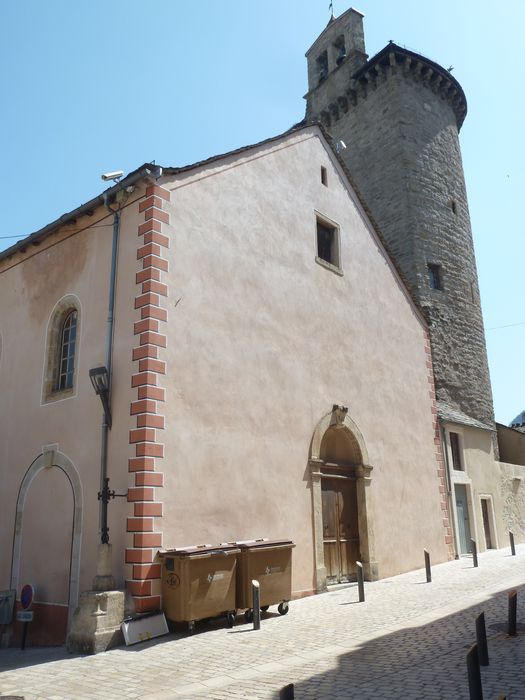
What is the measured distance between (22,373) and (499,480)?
50.7 ft

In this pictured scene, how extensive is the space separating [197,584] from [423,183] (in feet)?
59.5

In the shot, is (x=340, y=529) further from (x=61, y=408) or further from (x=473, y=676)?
(x=473, y=676)

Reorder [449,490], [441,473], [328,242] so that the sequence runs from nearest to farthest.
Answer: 1. [328,242]
2. [441,473]
3. [449,490]

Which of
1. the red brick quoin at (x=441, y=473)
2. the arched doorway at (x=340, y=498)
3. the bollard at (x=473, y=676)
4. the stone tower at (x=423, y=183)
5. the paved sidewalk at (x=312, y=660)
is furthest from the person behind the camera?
the stone tower at (x=423, y=183)

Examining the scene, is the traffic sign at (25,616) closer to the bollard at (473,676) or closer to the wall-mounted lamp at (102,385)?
the wall-mounted lamp at (102,385)

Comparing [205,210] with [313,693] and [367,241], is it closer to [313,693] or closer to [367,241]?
[367,241]

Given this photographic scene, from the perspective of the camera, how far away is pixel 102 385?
9172mm

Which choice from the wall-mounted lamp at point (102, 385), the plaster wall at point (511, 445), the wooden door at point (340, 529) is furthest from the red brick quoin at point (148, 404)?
the plaster wall at point (511, 445)

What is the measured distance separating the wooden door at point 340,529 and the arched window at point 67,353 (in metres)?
5.38

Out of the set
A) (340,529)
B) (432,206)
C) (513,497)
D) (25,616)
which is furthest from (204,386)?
(432,206)

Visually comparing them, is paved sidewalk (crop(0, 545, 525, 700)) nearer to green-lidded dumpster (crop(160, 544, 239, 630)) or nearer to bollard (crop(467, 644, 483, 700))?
green-lidded dumpster (crop(160, 544, 239, 630))

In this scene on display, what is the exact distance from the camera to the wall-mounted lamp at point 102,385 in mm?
9141

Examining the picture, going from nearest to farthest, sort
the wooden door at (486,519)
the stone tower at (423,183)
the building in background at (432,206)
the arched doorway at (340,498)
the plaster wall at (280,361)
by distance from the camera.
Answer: the plaster wall at (280,361)
the arched doorway at (340,498)
the wooden door at (486,519)
the building in background at (432,206)
the stone tower at (423,183)

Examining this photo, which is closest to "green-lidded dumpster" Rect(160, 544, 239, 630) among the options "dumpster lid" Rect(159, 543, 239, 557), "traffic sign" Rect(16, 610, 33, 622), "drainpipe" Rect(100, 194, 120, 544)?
"dumpster lid" Rect(159, 543, 239, 557)
